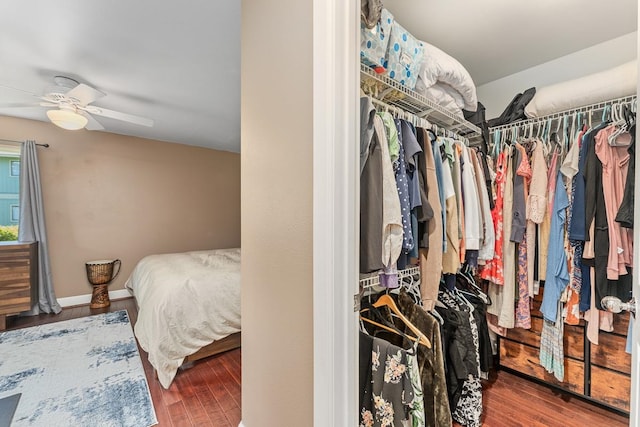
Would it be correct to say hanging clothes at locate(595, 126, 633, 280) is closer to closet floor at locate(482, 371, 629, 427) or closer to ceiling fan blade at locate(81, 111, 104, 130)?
closet floor at locate(482, 371, 629, 427)

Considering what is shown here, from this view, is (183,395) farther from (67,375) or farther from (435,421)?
(435,421)

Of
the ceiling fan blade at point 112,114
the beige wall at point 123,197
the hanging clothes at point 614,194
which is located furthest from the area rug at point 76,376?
the hanging clothes at point 614,194

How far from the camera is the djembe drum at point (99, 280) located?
11.3 ft

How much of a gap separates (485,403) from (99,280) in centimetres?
431

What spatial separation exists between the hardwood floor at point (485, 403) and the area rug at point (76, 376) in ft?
0.46

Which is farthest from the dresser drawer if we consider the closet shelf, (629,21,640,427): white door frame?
(629,21,640,427): white door frame

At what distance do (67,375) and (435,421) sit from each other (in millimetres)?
2534

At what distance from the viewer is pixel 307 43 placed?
938mm

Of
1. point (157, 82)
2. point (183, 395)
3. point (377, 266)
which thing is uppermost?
point (157, 82)

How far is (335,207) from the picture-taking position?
0.85 meters

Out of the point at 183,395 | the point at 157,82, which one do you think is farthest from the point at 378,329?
the point at 157,82

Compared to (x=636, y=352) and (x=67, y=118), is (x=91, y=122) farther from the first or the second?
(x=636, y=352)

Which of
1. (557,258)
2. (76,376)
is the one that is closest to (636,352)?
(557,258)

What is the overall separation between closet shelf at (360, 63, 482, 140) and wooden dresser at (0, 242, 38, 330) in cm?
380
